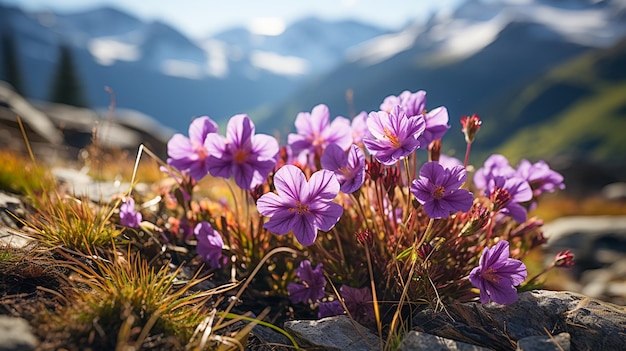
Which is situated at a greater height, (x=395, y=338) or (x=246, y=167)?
(x=246, y=167)

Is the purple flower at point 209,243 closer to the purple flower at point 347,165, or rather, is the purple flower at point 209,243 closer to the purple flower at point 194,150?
the purple flower at point 194,150

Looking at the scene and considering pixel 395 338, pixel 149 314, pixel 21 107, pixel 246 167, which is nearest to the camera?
pixel 149 314

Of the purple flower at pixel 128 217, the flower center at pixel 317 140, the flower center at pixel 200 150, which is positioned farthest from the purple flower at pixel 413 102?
the purple flower at pixel 128 217

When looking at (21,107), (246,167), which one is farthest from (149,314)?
(21,107)

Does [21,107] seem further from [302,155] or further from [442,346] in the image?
[442,346]

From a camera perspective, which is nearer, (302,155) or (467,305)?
(467,305)

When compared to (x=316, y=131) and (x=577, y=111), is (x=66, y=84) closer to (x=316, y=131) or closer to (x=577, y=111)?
(x=316, y=131)

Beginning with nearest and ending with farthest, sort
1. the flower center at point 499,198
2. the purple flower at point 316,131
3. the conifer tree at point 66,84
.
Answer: the flower center at point 499,198 < the purple flower at point 316,131 < the conifer tree at point 66,84
